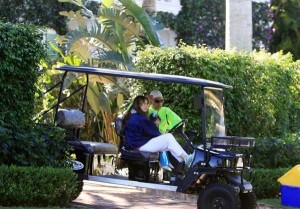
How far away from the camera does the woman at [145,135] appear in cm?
1144

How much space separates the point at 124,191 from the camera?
46.5 feet

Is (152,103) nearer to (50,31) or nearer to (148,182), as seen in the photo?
(148,182)

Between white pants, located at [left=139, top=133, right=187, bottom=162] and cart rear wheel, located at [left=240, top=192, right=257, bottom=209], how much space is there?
3.79 feet

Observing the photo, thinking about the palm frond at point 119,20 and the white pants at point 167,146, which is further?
the palm frond at point 119,20

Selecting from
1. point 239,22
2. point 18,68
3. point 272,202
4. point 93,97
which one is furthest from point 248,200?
→ point 239,22

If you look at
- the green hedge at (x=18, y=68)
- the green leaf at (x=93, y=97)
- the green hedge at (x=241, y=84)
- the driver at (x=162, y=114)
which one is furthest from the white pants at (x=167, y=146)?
the green leaf at (x=93, y=97)

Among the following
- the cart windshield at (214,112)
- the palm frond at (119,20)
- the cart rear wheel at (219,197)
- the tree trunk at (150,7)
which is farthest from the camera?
the tree trunk at (150,7)

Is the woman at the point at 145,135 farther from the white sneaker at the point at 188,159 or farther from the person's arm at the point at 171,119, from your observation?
the person's arm at the point at 171,119

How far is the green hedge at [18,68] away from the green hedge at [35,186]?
3.31ft

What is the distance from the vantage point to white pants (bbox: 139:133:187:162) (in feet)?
37.4

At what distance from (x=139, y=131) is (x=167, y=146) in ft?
1.90

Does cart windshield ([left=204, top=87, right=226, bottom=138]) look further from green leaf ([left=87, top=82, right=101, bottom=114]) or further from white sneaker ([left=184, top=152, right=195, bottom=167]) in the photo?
green leaf ([left=87, top=82, right=101, bottom=114])

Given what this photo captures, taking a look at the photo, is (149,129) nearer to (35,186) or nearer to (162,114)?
(162,114)

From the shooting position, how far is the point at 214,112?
1173 cm
